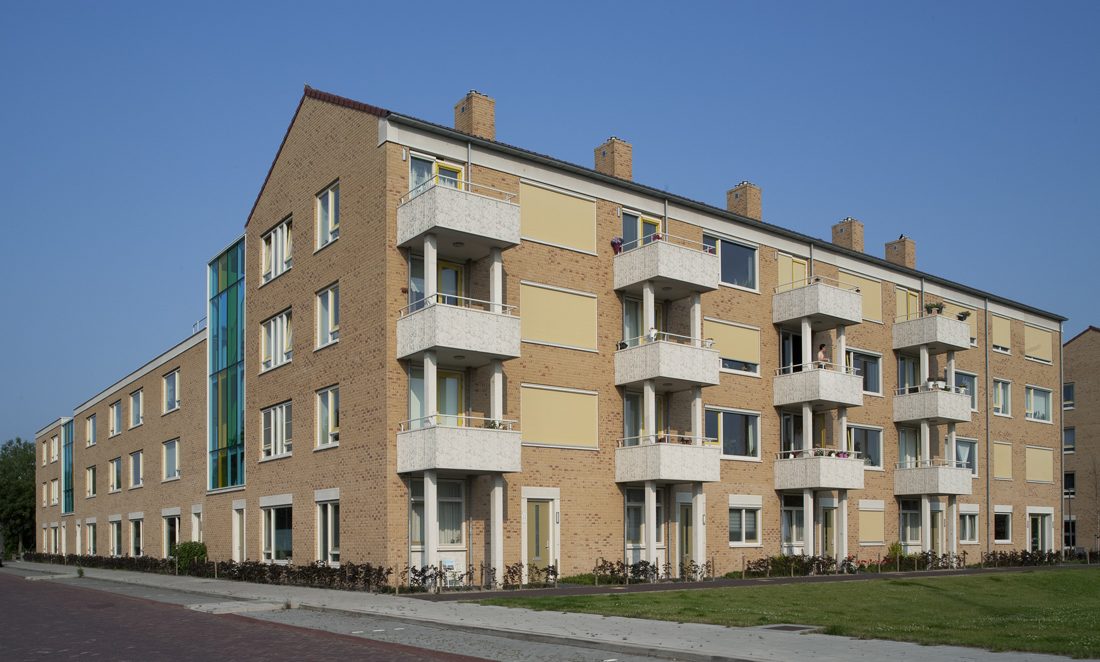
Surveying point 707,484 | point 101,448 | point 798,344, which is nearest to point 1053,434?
point 798,344

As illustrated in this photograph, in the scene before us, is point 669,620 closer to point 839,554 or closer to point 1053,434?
point 839,554

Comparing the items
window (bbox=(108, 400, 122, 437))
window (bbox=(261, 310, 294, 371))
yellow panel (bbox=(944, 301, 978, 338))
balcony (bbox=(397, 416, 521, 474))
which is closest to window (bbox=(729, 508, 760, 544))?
balcony (bbox=(397, 416, 521, 474))

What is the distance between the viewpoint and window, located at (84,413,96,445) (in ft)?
196

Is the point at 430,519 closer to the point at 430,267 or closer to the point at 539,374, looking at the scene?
the point at 539,374

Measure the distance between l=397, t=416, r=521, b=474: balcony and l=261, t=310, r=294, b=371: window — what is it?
8331 millimetres

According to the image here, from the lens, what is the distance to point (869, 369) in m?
42.1

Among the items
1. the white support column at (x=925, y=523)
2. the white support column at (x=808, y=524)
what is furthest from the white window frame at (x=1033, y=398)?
the white support column at (x=808, y=524)

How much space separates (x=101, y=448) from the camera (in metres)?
57.6

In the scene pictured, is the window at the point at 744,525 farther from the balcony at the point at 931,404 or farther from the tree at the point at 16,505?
the tree at the point at 16,505

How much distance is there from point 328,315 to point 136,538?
24944 mm

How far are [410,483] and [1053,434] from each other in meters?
38.4

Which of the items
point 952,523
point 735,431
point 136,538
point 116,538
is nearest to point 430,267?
point 735,431

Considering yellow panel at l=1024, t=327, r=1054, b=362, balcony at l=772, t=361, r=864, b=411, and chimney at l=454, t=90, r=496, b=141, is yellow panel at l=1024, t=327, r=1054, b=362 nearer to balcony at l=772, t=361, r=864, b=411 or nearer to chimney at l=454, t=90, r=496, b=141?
balcony at l=772, t=361, r=864, b=411

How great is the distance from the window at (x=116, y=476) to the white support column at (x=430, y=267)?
111 ft
